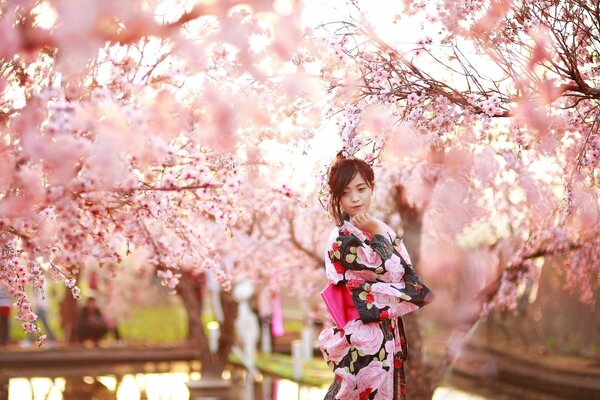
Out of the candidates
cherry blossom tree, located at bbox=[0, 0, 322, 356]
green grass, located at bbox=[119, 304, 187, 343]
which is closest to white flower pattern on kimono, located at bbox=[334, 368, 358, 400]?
cherry blossom tree, located at bbox=[0, 0, 322, 356]

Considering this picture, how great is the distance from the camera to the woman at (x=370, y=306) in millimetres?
4562

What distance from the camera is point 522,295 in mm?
16219

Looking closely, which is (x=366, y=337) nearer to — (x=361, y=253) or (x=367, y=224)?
(x=361, y=253)

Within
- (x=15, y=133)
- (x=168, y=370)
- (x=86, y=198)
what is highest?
(x=15, y=133)

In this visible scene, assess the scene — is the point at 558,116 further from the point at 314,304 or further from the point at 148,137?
the point at 314,304

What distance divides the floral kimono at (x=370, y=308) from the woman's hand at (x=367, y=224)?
0.11 feet

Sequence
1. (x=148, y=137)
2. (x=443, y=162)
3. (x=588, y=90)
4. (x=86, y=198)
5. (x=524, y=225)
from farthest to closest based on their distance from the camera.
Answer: (x=524, y=225), (x=443, y=162), (x=588, y=90), (x=86, y=198), (x=148, y=137)

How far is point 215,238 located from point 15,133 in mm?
9575

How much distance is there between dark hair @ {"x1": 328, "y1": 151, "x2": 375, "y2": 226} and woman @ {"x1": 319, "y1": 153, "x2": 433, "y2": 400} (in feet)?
0.56

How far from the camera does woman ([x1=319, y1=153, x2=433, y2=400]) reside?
456 centimetres

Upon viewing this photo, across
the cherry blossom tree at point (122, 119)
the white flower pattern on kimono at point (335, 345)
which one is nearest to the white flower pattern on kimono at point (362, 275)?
the white flower pattern on kimono at point (335, 345)

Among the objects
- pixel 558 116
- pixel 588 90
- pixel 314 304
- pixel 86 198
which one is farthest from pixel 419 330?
pixel 314 304

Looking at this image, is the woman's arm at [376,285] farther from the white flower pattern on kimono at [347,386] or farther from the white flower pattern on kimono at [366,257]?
the white flower pattern on kimono at [347,386]

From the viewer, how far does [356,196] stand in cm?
480
